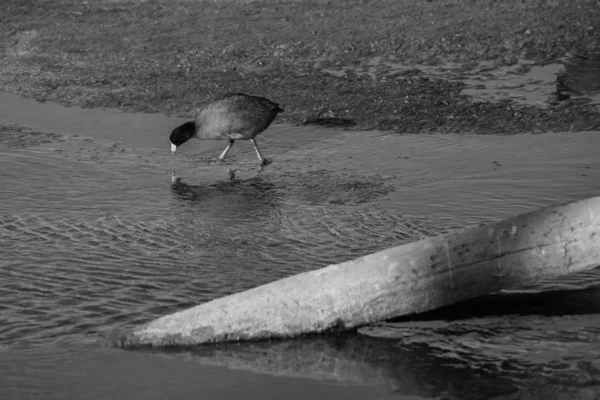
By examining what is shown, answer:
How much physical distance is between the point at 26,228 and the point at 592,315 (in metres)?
4.60

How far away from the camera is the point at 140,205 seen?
9648 millimetres

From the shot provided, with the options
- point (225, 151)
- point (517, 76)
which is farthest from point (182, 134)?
point (517, 76)

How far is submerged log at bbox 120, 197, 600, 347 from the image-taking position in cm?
618

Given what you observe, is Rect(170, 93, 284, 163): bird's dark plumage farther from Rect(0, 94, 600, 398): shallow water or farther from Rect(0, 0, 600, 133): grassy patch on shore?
Rect(0, 0, 600, 133): grassy patch on shore

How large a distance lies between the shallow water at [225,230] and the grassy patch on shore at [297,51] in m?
0.50

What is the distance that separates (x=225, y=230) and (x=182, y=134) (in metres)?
2.48

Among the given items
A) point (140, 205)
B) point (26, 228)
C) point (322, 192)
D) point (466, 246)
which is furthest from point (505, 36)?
point (466, 246)

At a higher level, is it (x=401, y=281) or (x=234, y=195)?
(x=234, y=195)

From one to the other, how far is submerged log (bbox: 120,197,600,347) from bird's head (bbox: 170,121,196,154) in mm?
5044

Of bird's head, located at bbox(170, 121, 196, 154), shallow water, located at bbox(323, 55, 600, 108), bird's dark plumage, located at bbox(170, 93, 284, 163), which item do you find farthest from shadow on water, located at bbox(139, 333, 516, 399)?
shallow water, located at bbox(323, 55, 600, 108)

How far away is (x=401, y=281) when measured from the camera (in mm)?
6191

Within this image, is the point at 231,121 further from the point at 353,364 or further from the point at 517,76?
the point at 353,364

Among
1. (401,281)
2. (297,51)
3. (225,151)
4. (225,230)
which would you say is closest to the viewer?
(401,281)

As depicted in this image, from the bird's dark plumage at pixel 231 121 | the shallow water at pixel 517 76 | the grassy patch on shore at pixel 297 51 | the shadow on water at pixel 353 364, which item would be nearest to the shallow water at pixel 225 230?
the shadow on water at pixel 353 364
